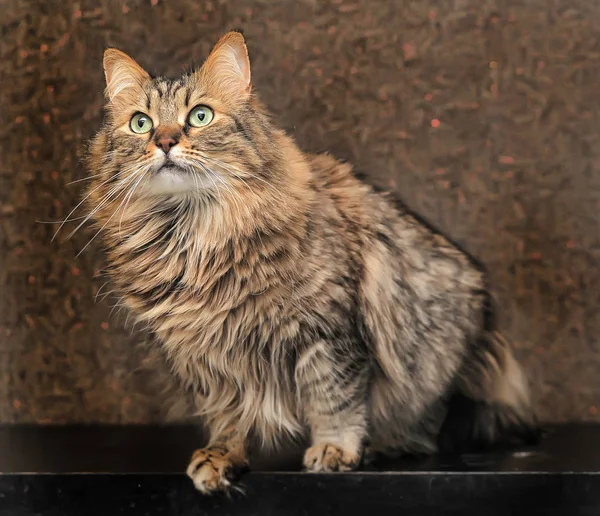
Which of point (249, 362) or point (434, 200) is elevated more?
point (434, 200)

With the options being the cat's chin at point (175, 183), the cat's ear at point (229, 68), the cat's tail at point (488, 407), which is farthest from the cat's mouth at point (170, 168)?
the cat's tail at point (488, 407)

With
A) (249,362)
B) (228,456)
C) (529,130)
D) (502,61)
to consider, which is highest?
(502,61)

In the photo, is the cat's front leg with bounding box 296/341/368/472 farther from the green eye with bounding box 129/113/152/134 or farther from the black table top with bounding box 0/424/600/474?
the green eye with bounding box 129/113/152/134

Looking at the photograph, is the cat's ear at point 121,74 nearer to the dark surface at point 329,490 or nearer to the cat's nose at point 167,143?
the cat's nose at point 167,143

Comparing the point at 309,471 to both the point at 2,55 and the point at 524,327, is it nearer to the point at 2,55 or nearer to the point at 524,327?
the point at 524,327

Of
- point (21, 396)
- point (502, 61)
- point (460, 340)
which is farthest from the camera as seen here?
point (21, 396)

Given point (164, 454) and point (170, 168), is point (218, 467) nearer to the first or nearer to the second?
point (164, 454)

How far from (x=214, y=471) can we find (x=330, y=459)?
18cm

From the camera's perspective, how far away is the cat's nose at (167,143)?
3.69 ft

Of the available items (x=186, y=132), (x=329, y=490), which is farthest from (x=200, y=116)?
(x=329, y=490)

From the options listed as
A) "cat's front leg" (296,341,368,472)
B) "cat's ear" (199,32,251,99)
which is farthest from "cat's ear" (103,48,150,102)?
"cat's front leg" (296,341,368,472)

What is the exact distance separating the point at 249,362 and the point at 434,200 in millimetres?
532

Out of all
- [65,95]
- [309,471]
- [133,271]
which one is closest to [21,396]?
[133,271]

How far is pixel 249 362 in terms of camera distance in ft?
3.93
